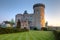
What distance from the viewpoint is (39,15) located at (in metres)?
57.8

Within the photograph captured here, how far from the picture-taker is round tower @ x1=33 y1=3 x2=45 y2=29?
57.0 meters

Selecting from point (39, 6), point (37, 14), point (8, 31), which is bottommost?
point (8, 31)

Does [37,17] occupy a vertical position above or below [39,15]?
below

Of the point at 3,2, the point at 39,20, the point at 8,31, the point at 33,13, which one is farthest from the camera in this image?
the point at 33,13

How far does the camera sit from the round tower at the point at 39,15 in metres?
57.0

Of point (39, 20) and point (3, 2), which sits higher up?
point (3, 2)

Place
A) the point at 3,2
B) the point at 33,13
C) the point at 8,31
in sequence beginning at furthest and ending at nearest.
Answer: the point at 33,13 < the point at 3,2 < the point at 8,31

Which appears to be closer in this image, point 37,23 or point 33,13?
point 37,23

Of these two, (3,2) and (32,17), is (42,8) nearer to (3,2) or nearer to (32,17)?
(32,17)

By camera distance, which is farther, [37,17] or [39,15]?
[37,17]

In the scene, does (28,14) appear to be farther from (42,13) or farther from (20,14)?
(42,13)

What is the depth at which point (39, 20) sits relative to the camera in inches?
2248

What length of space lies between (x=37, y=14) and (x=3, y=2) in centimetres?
3191

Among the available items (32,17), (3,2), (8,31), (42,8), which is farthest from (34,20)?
(8,31)
